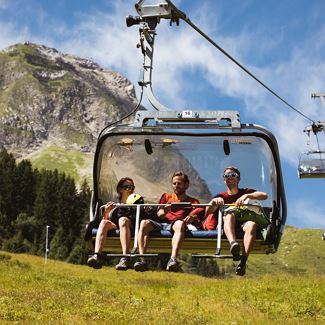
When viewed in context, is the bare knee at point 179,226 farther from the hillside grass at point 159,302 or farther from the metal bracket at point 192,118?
the hillside grass at point 159,302

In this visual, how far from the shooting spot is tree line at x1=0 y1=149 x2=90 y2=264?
8962 centimetres

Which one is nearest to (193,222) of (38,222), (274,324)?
(274,324)

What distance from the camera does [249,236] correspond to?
6551mm

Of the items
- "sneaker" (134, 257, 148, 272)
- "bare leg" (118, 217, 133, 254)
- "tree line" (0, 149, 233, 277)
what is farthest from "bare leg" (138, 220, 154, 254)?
"tree line" (0, 149, 233, 277)

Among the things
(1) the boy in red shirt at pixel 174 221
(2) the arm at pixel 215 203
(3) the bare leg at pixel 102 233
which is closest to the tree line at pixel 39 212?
(1) the boy in red shirt at pixel 174 221

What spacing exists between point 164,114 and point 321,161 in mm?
20676

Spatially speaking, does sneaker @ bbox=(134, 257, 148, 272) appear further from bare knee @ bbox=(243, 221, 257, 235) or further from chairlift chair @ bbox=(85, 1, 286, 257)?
bare knee @ bbox=(243, 221, 257, 235)

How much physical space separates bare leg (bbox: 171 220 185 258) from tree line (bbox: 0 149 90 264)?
266 feet

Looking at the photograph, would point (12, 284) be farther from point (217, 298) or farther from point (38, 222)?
point (38, 222)

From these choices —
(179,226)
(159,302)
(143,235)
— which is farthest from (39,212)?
(179,226)

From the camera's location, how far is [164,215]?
7117mm

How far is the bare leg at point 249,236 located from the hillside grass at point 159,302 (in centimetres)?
1261

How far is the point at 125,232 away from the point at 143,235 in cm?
22

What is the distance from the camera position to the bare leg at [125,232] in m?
6.71
